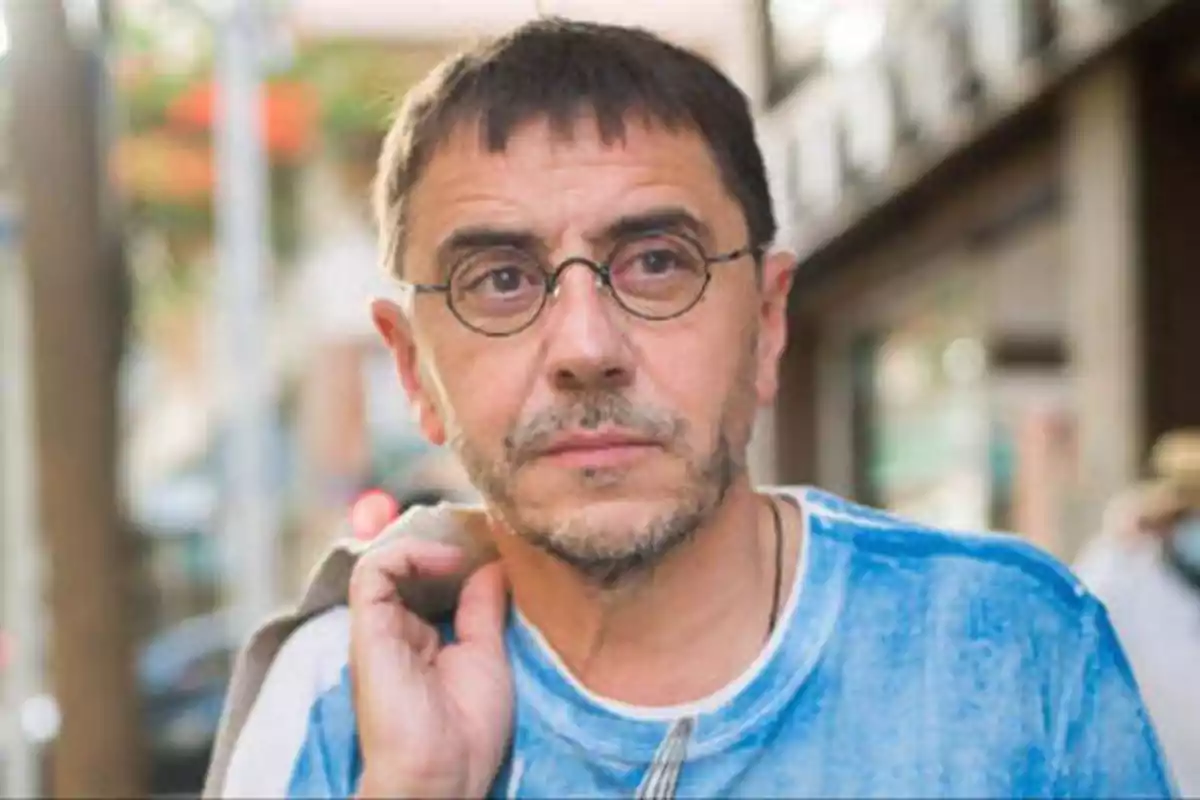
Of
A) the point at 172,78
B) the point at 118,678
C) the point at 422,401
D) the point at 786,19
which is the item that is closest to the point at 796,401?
the point at 786,19

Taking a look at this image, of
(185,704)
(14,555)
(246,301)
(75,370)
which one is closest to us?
(75,370)

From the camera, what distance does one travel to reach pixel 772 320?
74.4 inches

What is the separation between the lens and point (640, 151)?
1745mm

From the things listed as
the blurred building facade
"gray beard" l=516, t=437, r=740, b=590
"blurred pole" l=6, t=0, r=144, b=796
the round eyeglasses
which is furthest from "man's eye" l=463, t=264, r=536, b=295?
the blurred building facade

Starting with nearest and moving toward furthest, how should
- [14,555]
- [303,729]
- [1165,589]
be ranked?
1. [303,729]
2. [1165,589]
3. [14,555]

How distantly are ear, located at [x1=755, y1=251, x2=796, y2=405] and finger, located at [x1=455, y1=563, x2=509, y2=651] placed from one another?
315mm

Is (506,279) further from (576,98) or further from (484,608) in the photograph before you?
(484,608)

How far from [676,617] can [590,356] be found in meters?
0.29

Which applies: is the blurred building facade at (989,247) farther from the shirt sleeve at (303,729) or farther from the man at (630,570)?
the shirt sleeve at (303,729)

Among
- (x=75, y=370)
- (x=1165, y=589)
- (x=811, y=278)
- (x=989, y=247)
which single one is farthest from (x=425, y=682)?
(x=811, y=278)

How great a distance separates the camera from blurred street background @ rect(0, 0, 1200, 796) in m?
3.26

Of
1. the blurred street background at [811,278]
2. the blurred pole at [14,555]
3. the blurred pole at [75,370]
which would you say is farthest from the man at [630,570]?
the blurred pole at [14,555]

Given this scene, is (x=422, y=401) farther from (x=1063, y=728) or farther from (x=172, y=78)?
(x=172, y=78)

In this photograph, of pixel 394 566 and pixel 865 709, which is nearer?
pixel 865 709
